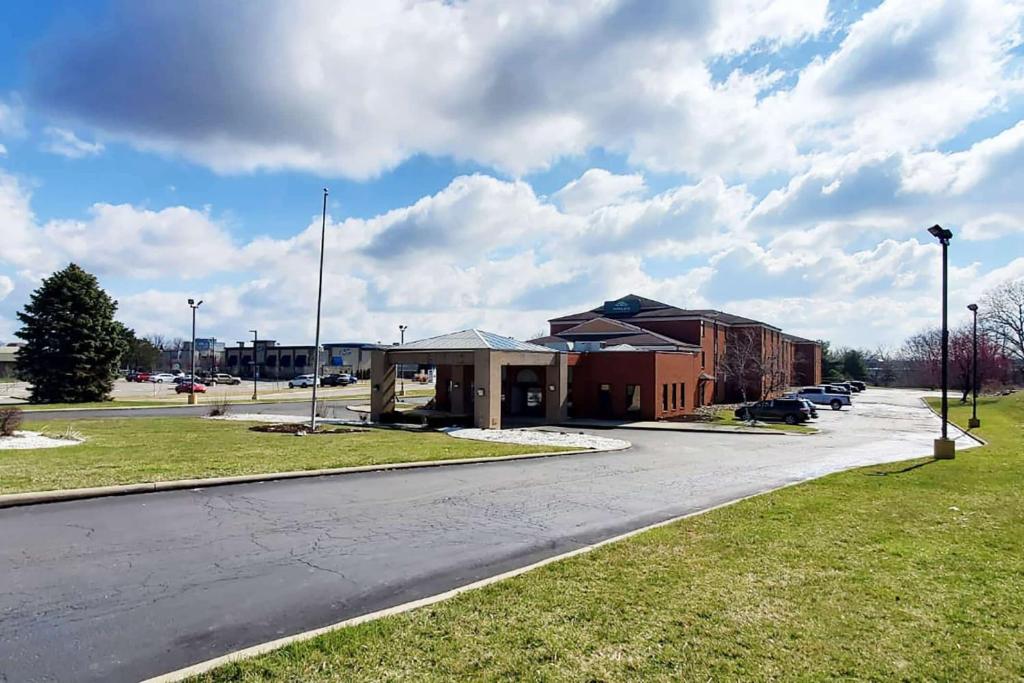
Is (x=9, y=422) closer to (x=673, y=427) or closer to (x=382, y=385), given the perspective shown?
(x=382, y=385)

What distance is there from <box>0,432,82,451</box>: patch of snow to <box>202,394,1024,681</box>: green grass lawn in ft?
52.9

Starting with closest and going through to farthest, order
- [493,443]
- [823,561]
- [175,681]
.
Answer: [175,681] → [823,561] → [493,443]

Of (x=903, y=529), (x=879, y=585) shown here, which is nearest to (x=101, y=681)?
(x=879, y=585)

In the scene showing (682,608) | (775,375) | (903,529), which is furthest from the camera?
(775,375)

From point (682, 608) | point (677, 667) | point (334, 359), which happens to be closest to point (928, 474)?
point (682, 608)

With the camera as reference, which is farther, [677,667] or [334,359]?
[334,359]

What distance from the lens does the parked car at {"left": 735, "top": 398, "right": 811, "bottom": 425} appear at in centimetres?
3922

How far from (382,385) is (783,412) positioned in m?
23.6

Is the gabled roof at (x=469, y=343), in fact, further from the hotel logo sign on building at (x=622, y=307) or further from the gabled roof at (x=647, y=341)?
the hotel logo sign on building at (x=622, y=307)

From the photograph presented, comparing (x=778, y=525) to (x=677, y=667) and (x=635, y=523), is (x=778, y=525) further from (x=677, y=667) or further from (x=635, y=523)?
(x=677, y=667)

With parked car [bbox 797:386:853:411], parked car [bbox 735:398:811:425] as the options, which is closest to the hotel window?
parked car [bbox 735:398:811:425]

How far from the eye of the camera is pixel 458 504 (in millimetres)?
11781

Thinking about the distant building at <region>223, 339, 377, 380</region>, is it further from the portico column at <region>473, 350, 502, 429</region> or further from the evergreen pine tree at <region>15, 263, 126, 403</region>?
the portico column at <region>473, 350, 502, 429</region>

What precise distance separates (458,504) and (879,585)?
6819mm
